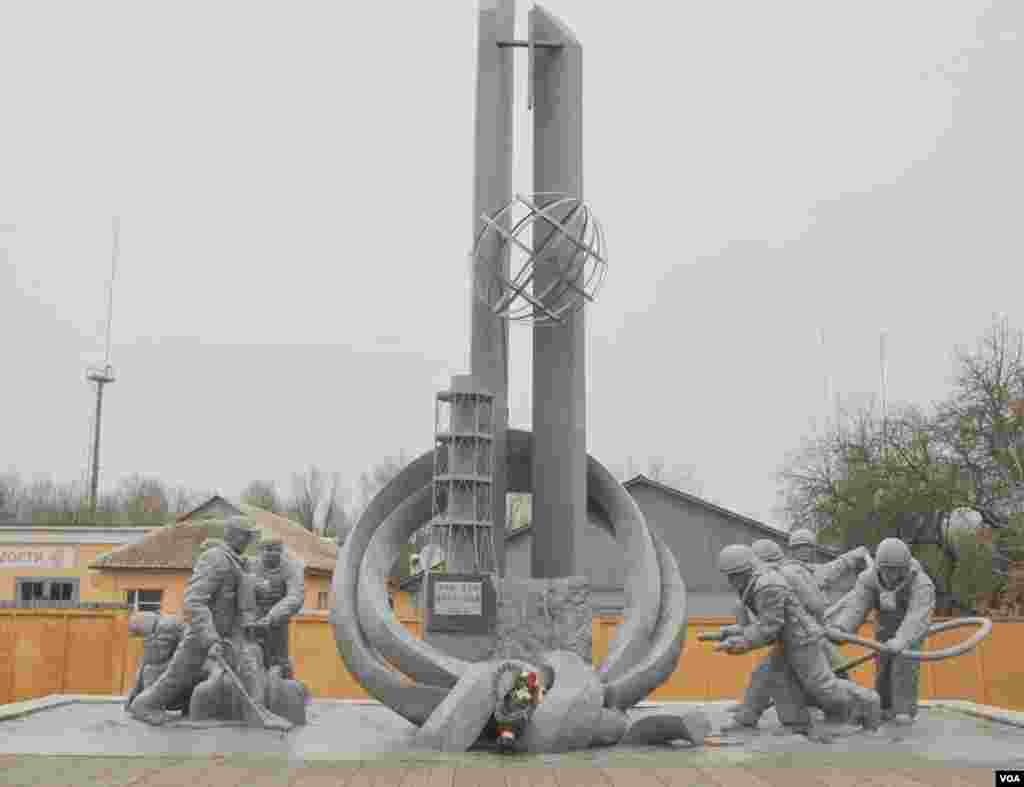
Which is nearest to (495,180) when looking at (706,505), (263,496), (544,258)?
(544,258)

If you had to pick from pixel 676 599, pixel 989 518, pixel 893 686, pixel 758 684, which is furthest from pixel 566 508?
pixel 989 518

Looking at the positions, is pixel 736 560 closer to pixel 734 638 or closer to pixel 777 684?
pixel 734 638

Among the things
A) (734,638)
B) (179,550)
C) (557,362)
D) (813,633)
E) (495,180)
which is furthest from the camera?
(179,550)

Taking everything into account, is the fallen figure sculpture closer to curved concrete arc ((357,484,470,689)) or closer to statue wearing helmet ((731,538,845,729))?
curved concrete arc ((357,484,470,689))

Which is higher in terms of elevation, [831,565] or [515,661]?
[831,565]

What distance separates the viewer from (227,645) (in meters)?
11.8

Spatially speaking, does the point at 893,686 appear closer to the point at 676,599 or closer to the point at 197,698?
the point at 676,599

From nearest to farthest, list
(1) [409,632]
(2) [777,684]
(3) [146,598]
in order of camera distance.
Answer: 1. (2) [777,684]
2. (1) [409,632]
3. (3) [146,598]

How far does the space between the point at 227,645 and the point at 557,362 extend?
15.2 feet

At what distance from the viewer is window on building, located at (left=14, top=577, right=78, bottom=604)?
36.1m

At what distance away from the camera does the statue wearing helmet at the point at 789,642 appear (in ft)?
35.2

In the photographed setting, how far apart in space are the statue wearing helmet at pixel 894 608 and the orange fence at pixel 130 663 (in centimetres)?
541

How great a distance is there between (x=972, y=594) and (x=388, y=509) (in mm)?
29364

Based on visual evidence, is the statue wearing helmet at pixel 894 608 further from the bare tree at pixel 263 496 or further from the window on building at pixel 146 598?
the bare tree at pixel 263 496
